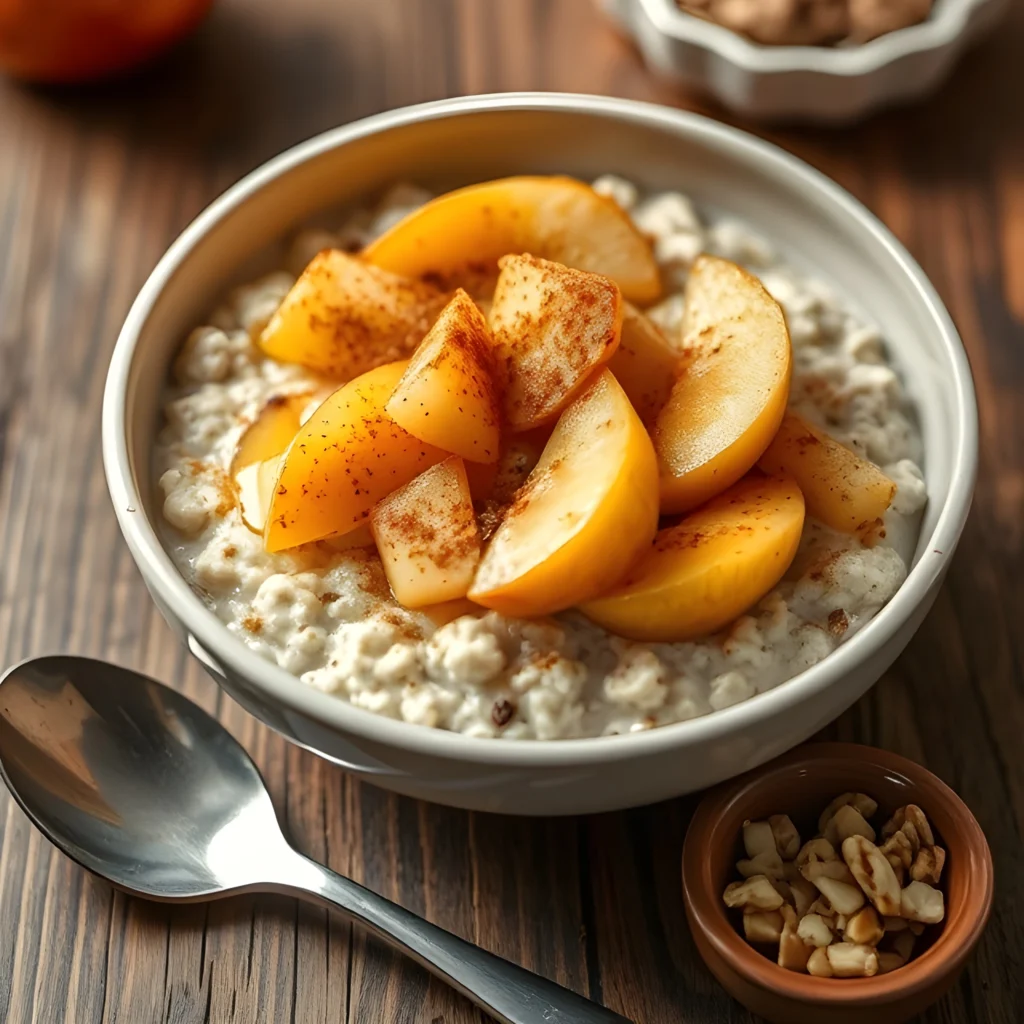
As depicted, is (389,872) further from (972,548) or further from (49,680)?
(972,548)

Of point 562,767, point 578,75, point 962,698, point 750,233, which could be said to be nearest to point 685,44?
point 578,75

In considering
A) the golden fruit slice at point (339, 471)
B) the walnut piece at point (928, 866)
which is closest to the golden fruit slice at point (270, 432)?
the golden fruit slice at point (339, 471)

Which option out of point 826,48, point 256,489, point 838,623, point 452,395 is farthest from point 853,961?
point 826,48

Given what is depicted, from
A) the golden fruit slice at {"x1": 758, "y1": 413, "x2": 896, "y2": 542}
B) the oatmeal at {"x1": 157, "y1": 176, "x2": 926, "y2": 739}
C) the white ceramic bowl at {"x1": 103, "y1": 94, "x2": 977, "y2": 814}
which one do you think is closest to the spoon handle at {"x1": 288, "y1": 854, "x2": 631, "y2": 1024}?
the white ceramic bowl at {"x1": 103, "y1": 94, "x2": 977, "y2": 814}

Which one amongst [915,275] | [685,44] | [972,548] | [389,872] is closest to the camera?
[389,872]

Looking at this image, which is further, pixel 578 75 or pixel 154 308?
pixel 578 75

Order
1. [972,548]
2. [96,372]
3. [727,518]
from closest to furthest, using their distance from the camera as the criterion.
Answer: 1. [727,518]
2. [972,548]
3. [96,372]

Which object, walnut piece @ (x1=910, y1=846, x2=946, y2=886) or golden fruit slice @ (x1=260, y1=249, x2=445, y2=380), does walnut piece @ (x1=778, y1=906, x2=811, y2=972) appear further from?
golden fruit slice @ (x1=260, y1=249, x2=445, y2=380)

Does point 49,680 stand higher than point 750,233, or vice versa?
point 750,233

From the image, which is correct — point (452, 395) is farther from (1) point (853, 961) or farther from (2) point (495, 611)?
(1) point (853, 961)
